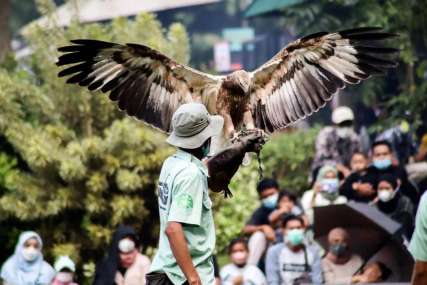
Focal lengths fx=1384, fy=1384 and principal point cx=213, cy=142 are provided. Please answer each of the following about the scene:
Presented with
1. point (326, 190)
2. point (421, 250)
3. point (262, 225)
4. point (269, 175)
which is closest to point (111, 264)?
point (262, 225)

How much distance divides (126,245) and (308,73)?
2.47m

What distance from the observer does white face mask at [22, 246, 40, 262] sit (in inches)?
540

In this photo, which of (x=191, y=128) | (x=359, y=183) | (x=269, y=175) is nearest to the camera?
(x=191, y=128)

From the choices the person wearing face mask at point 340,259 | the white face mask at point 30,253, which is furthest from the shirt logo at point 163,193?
the white face mask at point 30,253

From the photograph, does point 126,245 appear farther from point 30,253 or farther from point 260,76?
point 260,76

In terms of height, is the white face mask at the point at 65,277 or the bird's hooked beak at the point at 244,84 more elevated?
the bird's hooked beak at the point at 244,84

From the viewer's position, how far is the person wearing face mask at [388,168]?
48.0 feet

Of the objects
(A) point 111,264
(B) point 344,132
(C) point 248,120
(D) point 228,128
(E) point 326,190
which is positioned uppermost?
(B) point 344,132

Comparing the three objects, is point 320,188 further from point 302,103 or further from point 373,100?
point 373,100

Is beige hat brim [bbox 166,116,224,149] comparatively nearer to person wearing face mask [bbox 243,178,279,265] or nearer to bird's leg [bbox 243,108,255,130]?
bird's leg [bbox 243,108,255,130]

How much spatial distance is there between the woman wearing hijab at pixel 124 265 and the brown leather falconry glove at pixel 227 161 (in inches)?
203

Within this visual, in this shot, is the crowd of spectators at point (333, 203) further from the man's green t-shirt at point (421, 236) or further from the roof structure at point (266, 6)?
the man's green t-shirt at point (421, 236)

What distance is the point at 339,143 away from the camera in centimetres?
1653

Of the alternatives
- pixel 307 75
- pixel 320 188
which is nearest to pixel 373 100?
pixel 320 188
